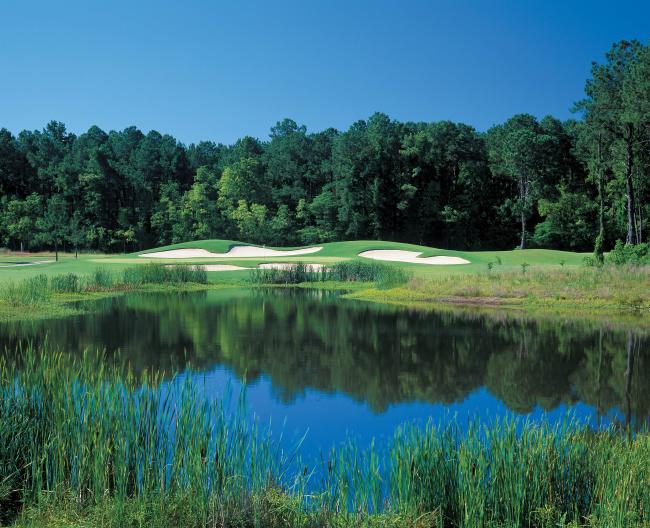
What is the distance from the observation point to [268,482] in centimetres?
626

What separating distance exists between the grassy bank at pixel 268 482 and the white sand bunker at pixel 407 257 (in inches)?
1307

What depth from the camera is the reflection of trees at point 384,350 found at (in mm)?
12188

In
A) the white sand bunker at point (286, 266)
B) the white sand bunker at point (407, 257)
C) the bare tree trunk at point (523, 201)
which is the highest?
the bare tree trunk at point (523, 201)

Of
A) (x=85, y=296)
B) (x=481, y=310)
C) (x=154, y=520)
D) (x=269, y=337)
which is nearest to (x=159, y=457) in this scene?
(x=154, y=520)

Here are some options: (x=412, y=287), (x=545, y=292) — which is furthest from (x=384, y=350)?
(x=412, y=287)

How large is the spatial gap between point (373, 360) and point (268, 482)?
898cm

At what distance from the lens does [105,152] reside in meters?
73.6

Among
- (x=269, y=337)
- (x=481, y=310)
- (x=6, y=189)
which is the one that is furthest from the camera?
(x=6, y=189)

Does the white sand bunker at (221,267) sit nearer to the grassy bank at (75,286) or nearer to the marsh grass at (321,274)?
the grassy bank at (75,286)

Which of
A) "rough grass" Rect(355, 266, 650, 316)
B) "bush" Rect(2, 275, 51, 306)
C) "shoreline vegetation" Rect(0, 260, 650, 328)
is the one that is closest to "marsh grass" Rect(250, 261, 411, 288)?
"shoreline vegetation" Rect(0, 260, 650, 328)

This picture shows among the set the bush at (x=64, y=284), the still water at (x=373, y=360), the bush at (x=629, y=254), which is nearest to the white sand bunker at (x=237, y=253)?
the bush at (x=64, y=284)

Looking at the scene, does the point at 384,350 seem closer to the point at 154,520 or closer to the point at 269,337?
the point at 269,337

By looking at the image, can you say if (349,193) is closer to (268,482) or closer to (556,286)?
(556,286)

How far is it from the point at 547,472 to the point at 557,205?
5748 cm
